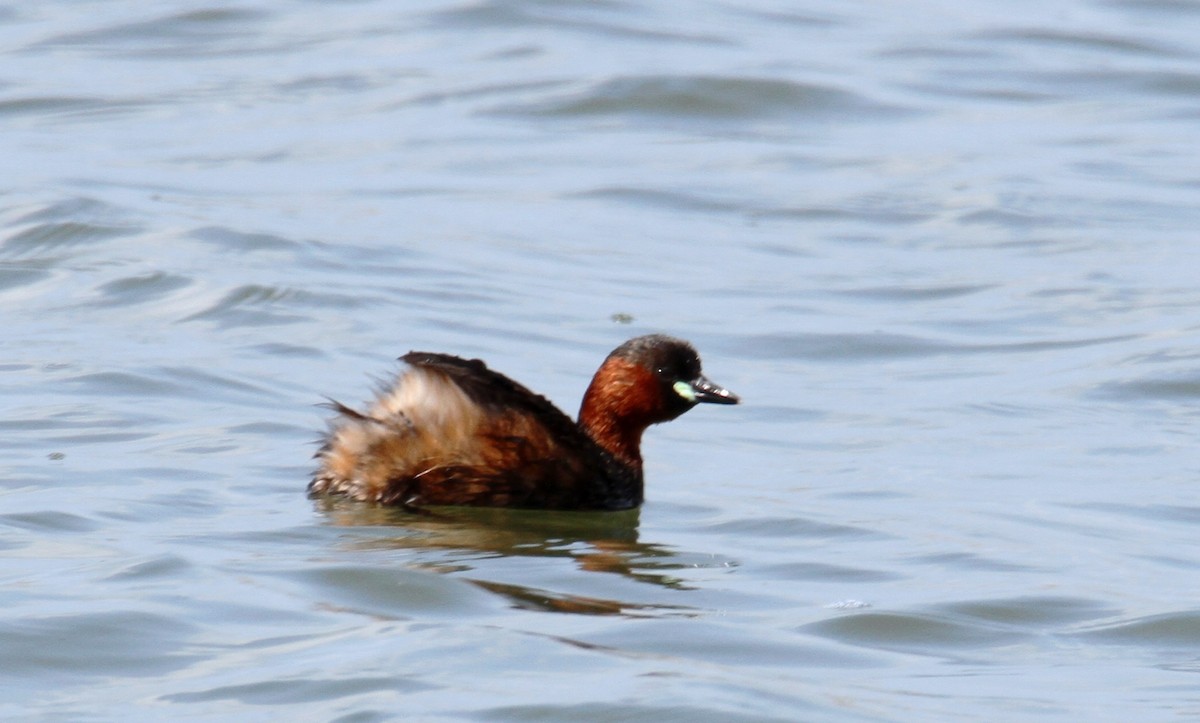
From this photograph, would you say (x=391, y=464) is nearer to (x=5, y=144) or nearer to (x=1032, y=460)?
(x=1032, y=460)

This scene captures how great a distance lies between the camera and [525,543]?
23.4 feet

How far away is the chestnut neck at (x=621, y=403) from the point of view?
8.08 meters

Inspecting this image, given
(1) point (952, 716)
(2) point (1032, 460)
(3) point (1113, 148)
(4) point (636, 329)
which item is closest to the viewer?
(1) point (952, 716)

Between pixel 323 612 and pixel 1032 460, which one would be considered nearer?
pixel 323 612

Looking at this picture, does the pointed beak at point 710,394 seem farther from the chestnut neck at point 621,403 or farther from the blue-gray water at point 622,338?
the blue-gray water at point 622,338

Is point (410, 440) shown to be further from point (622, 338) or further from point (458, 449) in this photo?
point (622, 338)

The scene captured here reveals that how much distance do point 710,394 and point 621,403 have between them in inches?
13.0

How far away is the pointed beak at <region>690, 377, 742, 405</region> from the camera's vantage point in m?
8.12

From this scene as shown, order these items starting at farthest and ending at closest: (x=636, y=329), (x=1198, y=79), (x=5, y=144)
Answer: (x=1198, y=79) < (x=5, y=144) < (x=636, y=329)

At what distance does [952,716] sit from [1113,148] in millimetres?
11377

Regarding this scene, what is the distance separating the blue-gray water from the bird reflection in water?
0.03m

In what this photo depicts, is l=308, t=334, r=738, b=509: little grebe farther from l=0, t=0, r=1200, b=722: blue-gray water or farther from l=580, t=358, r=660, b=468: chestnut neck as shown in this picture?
l=580, t=358, r=660, b=468: chestnut neck

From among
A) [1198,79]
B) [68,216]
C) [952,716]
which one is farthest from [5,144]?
[952,716]

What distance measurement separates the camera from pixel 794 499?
7918 mm
